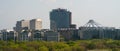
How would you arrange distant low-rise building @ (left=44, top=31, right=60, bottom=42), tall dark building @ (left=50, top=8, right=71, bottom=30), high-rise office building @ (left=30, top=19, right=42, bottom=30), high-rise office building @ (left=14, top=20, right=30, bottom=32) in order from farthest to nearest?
high-rise office building @ (left=14, top=20, right=30, bottom=32) → high-rise office building @ (left=30, top=19, right=42, bottom=30) → tall dark building @ (left=50, top=8, right=71, bottom=30) → distant low-rise building @ (left=44, top=31, right=60, bottom=42)

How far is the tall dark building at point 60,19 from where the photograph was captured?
4862 inches

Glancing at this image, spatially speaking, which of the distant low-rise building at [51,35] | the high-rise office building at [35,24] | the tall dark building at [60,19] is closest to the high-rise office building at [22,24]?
the high-rise office building at [35,24]

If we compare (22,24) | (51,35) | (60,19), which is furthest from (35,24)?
(51,35)

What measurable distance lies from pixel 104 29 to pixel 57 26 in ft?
89.3

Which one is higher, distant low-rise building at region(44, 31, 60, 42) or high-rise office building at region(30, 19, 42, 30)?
high-rise office building at region(30, 19, 42, 30)

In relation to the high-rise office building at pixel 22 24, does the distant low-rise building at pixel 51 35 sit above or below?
below

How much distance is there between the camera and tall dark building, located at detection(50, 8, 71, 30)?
12350cm

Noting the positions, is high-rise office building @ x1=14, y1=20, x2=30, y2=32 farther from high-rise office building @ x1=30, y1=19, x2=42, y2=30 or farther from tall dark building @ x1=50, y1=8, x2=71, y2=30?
tall dark building @ x1=50, y1=8, x2=71, y2=30

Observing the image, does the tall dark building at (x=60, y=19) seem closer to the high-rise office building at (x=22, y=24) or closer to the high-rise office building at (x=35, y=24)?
the high-rise office building at (x=35, y=24)

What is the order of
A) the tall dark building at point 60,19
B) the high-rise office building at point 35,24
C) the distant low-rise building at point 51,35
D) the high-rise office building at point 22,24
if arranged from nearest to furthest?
the distant low-rise building at point 51,35
the tall dark building at point 60,19
the high-rise office building at point 35,24
the high-rise office building at point 22,24

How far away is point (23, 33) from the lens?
321ft

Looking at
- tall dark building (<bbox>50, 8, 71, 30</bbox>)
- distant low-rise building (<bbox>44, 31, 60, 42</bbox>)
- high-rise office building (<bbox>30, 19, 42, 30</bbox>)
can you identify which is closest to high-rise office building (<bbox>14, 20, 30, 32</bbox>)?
high-rise office building (<bbox>30, 19, 42, 30</bbox>)

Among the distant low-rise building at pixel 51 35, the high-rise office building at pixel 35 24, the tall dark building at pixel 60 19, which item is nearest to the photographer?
the distant low-rise building at pixel 51 35

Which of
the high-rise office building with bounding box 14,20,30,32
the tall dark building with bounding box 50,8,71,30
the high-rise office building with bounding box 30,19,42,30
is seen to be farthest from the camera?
the high-rise office building with bounding box 14,20,30,32
